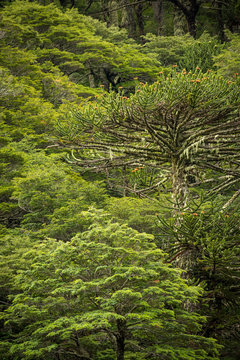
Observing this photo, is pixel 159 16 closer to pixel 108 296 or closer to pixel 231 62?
pixel 231 62

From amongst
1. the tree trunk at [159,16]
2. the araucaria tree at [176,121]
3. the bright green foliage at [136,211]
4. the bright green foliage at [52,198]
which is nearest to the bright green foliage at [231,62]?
the bright green foliage at [136,211]

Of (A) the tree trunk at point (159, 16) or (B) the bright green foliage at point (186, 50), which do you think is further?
(A) the tree trunk at point (159, 16)

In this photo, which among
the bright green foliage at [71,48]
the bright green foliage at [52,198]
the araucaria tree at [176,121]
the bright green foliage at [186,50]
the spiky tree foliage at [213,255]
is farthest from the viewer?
the bright green foliage at [186,50]

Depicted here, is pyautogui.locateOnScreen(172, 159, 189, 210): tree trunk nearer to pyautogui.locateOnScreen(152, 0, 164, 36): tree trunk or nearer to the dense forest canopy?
the dense forest canopy

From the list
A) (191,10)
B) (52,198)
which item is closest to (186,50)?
(191,10)

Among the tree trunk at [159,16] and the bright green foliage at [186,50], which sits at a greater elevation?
the tree trunk at [159,16]

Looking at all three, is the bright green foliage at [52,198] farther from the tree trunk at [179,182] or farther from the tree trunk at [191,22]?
the tree trunk at [191,22]

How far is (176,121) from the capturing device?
25.7 feet

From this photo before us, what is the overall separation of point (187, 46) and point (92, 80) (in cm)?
742

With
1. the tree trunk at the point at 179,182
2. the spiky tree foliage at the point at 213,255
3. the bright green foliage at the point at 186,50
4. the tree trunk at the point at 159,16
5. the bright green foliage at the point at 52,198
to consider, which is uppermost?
the tree trunk at the point at 159,16

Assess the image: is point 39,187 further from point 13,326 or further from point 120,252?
point 120,252

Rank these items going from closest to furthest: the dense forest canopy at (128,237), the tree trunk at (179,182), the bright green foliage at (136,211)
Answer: the dense forest canopy at (128,237)
the tree trunk at (179,182)
the bright green foliage at (136,211)

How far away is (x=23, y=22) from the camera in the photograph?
2392cm

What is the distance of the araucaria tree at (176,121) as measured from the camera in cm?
709
